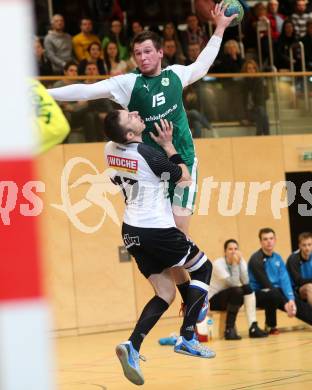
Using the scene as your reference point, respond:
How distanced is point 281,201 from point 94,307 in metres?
3.86

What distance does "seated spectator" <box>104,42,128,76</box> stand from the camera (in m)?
13.9

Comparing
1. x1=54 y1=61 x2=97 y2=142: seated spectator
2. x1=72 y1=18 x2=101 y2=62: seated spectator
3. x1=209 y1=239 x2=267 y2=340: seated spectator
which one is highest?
x1=72 y1=18 x2=101 y2=62: seated spectator

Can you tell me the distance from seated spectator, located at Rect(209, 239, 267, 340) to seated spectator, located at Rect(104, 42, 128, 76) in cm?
379

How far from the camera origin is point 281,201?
15273mm

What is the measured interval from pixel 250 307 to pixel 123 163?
5748mm

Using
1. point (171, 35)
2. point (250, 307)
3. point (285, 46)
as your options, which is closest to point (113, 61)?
point (171, 35)

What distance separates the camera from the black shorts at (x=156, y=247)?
6184mm

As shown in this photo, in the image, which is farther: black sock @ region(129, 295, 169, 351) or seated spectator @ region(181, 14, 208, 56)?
seated spectator @ region(181, 14, 208, 56)

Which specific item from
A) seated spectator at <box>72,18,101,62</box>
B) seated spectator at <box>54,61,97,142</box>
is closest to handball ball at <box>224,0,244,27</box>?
seated spectator at <box>54,61,97,142</box>

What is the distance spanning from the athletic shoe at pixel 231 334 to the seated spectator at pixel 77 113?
3980mm

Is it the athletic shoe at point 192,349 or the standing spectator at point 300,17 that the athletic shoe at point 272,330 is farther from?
the standing spectator at point 300,17

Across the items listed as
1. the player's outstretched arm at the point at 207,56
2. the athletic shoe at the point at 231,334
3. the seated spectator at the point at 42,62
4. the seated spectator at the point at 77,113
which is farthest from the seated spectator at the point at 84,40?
the player's outstretched arm at the point at 207,56

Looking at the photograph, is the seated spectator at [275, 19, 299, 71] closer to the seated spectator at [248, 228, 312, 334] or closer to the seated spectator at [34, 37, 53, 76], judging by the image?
the seated spectator at [34, 37, 53, 76]

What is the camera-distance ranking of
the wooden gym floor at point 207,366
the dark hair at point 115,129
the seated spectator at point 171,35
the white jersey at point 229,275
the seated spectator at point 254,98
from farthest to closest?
the seated spectator at point 171,35, the seated spectator at point 254,98, the white jersey at point 229,275, the wooden gym floor at point 207,366, the dark hair at point 115,129
